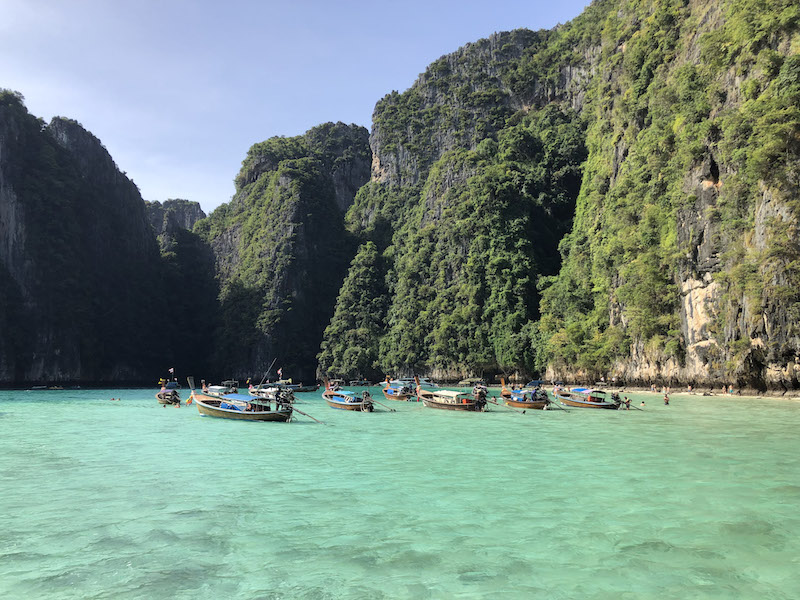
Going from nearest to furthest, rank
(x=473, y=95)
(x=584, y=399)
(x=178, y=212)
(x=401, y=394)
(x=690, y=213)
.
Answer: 1. (x=584, y=399)
2. (x=690, y=213)
3. (x=401, y=394)
4. (x=473, y=95)
5. (x=178, y=212)

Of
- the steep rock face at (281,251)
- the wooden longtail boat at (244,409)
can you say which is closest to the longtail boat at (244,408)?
the wooden longtail boat at (244,409)

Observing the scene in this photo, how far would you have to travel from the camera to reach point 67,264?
98.7 m

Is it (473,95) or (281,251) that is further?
(281,251)

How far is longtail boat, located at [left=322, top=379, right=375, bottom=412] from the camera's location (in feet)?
127

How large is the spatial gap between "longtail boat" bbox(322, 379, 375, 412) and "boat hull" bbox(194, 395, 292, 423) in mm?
8176

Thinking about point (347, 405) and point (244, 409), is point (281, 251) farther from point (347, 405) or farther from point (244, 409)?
point (244, 409)

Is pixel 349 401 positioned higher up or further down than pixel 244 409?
further down

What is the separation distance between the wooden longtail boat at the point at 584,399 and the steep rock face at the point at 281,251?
7406cm

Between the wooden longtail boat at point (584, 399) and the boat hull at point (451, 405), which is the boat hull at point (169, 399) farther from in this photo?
the wooden longtail boat at point (584, 399)

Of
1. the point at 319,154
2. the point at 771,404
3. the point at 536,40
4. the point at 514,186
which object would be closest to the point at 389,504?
the point at 771,404

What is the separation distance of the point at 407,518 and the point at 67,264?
10663cm

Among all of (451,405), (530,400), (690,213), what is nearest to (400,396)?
(451,405)

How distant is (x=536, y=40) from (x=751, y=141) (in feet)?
280

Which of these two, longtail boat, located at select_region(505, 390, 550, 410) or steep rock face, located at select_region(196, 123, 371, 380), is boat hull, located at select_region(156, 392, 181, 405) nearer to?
longtail boat, located at select_region(505, 390, 550, 410)
